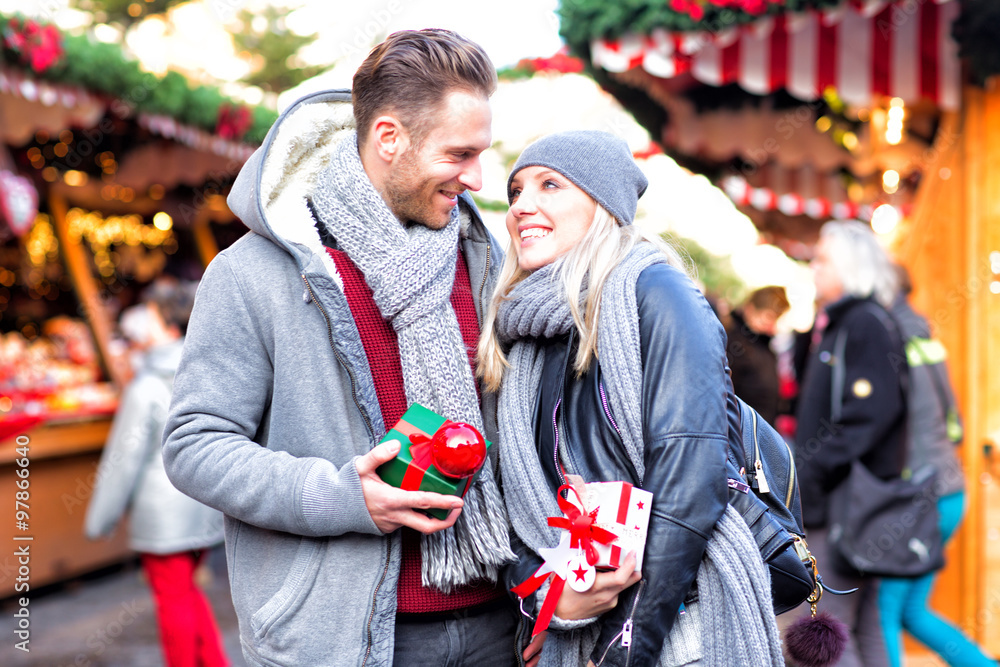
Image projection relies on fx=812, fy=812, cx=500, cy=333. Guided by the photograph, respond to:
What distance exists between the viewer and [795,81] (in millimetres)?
4801

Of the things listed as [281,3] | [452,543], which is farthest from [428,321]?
[281,3]

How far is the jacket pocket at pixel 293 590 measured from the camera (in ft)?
5.32

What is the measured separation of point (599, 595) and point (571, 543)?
0.11 meters

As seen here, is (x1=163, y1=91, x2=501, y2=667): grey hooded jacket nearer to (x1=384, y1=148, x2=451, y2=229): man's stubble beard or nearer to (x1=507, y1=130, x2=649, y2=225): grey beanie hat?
(x1=384, y1=148, x2=451, y2=229): man's stubble beard

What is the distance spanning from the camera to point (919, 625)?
3711mm

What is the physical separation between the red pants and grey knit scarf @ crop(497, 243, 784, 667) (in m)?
2.90

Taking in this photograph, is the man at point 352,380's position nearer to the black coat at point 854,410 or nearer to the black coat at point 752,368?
the black coat at point 854,410

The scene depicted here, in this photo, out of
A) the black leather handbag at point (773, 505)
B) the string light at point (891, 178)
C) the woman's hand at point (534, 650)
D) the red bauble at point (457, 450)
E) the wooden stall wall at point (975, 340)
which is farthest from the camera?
the string light at point (891, 178)

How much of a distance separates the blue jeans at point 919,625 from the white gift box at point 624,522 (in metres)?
2.61

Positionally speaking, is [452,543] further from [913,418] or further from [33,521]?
[33,521]

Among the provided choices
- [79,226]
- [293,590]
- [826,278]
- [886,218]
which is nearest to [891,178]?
[886,218]

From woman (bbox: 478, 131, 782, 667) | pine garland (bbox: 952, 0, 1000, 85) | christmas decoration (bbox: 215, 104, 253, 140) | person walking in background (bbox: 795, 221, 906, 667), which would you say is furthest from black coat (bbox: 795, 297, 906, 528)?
christmas decoration (bbox: 215, 104, 253, 140)

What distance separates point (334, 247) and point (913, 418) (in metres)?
3.10

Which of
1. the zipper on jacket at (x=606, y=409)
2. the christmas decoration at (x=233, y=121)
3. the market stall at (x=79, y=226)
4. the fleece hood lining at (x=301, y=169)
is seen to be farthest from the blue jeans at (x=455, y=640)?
the christmas decoration at (x=233, y=121)
